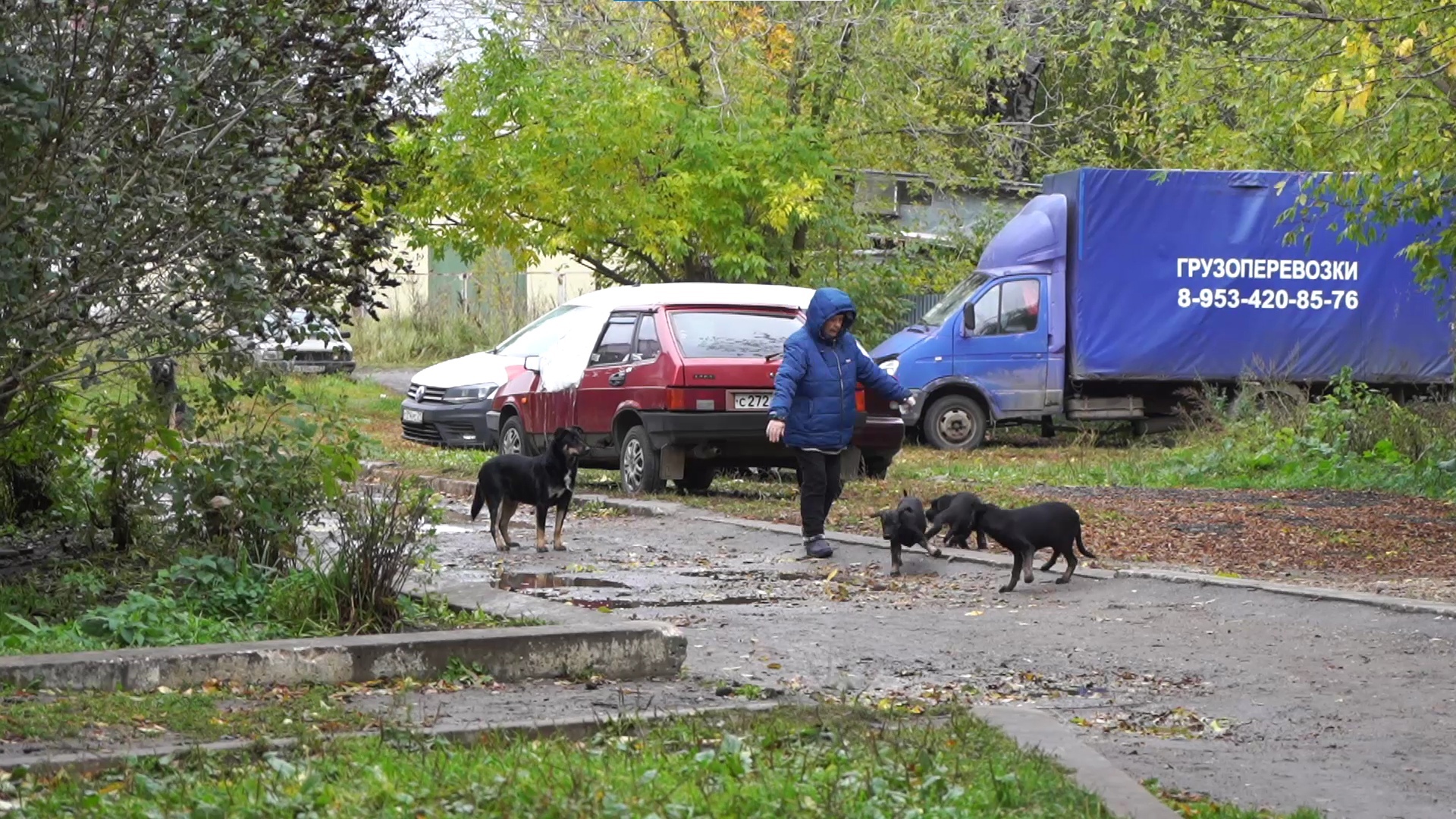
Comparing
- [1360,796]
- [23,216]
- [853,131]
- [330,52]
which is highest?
[853,131]

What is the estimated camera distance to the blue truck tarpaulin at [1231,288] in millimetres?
25328

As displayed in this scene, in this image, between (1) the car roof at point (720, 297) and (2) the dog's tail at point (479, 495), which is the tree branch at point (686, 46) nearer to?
(1) the car roof at point (720, 297)

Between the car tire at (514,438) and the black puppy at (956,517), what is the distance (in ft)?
25.0

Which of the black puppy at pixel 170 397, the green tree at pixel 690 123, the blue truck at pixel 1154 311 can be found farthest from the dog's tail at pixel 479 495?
the blue truck at pixel 1154 311

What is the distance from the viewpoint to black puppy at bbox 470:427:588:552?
12.9 m

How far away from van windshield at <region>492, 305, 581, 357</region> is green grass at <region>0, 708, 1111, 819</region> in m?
14.6

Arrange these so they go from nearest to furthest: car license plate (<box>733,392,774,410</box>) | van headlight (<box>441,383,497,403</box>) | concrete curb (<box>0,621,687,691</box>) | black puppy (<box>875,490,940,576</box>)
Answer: concrete curb (<box>0,621,687,691</box>) < black puppy (<box>875,490,940,576</box>) < car license plate (<box>733,392,774,410</box>) < van headlight (<box>441,383,497,403</box>)

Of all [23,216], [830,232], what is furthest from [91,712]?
[830,232]

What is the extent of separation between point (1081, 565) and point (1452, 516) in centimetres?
491

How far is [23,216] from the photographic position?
7496mm

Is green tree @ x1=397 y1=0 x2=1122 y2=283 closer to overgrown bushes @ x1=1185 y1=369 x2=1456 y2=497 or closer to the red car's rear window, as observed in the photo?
overgrown bushes @ x1=1185 y1=369 x2=1456 y2=497

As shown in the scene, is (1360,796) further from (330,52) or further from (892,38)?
(892,38)

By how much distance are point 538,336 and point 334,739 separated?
16341 mm

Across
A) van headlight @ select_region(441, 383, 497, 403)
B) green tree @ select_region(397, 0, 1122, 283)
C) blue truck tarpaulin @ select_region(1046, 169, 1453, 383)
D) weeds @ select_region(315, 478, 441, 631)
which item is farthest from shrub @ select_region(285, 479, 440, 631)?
blue truck tarpaulin @ select_region(1046, 169, 1453, 383)
